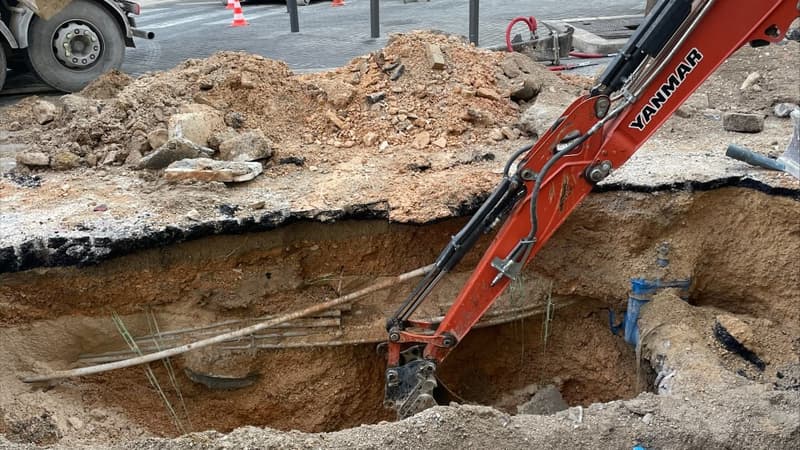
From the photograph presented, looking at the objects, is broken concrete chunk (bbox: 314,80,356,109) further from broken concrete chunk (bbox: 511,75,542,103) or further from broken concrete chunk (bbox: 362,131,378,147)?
broken concrete chunk (bbox: 511,75,542,103)

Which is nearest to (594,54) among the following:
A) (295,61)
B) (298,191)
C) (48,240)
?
(295,61)

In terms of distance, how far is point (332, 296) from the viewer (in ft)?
16.3

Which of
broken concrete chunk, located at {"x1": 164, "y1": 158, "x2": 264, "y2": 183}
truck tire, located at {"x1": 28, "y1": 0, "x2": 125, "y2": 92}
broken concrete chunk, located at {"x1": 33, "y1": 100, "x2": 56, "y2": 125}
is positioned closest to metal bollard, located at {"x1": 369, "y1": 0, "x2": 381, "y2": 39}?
truck tire, located at {"x1": 28, "y1": 0, "x2": 125, "y2": 92}

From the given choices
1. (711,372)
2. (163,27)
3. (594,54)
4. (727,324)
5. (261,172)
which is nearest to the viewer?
(711,372)

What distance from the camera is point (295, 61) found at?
9.53 meters

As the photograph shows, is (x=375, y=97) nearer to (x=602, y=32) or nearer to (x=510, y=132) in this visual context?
(x=510, y=132)

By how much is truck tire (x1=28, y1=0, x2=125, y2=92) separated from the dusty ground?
276 centimetres

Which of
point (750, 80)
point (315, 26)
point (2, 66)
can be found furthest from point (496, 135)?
point (315, 26)

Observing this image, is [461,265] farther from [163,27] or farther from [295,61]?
[163,27]

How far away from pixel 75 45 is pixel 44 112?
1.84m

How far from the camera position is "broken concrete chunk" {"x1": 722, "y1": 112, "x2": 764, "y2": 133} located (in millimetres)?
5672

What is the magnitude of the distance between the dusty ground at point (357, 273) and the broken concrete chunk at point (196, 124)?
0.73 feet

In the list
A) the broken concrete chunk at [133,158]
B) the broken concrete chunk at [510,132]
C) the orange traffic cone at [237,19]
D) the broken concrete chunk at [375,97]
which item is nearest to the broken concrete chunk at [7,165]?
the broken concrete chunk at [133,158]

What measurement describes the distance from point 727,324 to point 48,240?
412 centimetres
